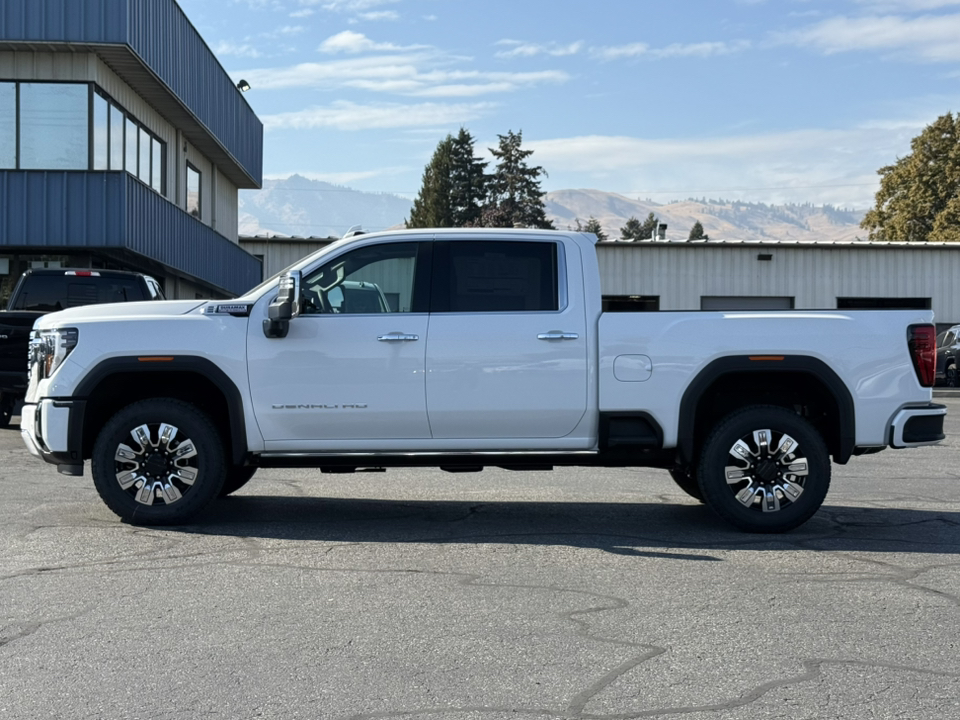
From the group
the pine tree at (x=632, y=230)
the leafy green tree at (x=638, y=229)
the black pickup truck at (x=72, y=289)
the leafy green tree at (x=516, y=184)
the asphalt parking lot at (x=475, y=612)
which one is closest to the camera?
the asphalt parking lot at (x=475, y=612)

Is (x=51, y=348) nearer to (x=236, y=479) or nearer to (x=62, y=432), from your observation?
(x=62, y=432)

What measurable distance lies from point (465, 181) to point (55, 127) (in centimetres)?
8413

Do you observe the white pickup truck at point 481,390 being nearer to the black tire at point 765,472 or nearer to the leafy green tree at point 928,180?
the black tire at point 765,472

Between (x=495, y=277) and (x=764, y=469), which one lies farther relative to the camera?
(x=495, y=277)

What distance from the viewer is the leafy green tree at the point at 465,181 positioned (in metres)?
105

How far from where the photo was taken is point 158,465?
813cm

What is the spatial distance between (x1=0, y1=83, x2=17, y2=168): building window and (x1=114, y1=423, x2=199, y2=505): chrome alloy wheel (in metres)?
15.6

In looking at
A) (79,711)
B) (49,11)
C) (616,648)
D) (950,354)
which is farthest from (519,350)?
(950,354)

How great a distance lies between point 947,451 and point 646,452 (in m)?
7.55

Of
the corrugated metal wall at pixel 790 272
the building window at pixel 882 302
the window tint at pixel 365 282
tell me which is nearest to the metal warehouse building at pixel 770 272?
the corrugated metal wall at pixel 790 272

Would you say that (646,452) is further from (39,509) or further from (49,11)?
(49,11)

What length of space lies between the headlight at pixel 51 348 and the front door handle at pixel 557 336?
10.4 ft

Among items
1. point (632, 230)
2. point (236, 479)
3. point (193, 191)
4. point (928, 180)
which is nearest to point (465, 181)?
point (928, 180)

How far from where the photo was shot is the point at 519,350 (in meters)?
8.05
